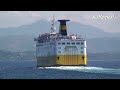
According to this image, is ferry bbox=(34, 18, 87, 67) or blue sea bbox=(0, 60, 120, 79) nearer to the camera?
blue sea bbox=(0, 60, 120, 79)

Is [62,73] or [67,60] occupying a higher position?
[67,60]

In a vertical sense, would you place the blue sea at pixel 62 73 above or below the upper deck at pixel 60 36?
below

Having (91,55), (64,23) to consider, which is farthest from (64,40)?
(91,55)

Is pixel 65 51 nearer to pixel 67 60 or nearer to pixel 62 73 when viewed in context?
pixel 67 60

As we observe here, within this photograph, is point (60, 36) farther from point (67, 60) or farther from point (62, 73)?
point (62, 73)

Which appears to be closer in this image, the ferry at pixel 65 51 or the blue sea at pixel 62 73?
the blue sea at pixel 62 73

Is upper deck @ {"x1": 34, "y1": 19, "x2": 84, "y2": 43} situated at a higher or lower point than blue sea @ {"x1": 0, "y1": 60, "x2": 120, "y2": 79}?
higher

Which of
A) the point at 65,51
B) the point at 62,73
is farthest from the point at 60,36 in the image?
the point at 62,73

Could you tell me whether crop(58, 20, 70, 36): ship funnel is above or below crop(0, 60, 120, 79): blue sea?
above

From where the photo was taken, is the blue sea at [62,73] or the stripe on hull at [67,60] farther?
the stripe on hull at [67,60]

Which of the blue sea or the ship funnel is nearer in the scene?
the blue sea

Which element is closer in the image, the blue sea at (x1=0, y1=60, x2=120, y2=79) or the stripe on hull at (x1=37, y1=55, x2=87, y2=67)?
the blue sea at (x1=0, y1=60, x2=120, y2=79)

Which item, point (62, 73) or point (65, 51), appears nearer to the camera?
point (62, 73)
